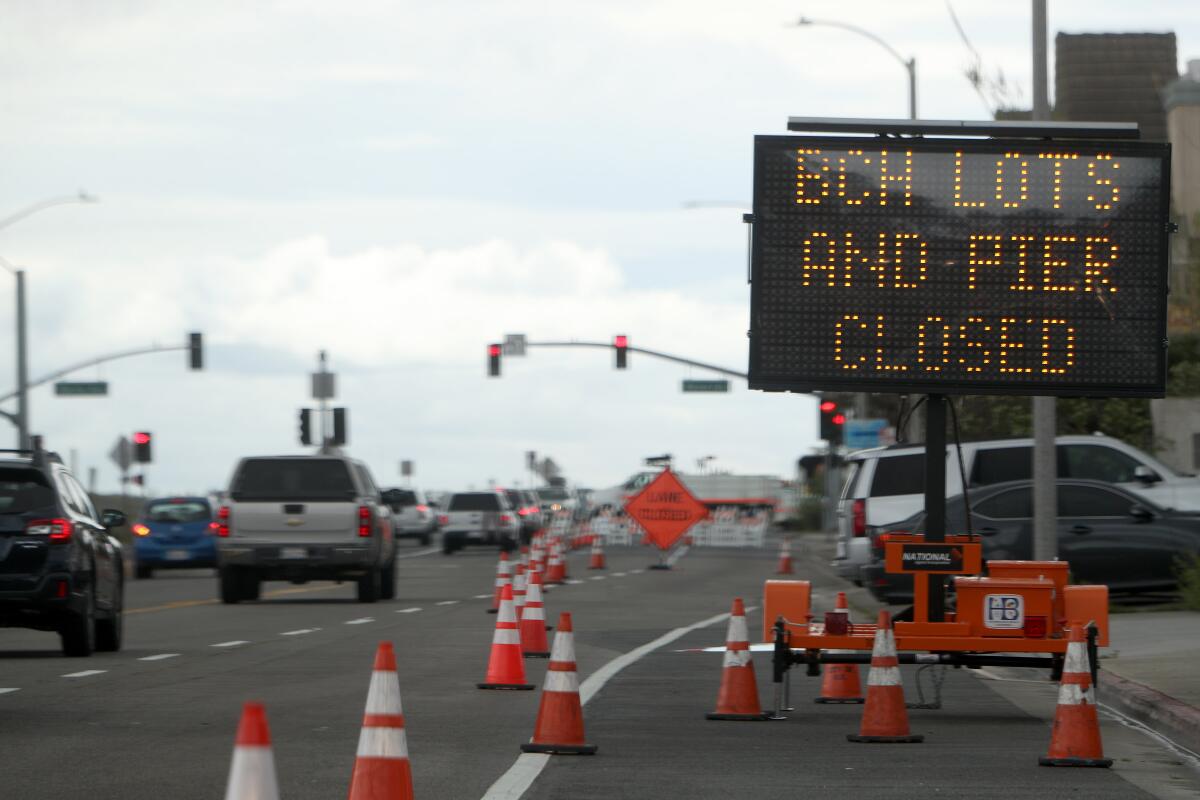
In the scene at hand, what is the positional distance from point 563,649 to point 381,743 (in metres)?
3.46

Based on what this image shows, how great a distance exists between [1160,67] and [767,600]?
54990mm

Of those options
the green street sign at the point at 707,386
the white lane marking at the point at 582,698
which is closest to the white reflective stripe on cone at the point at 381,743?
the white lane marking at the point at 582,698

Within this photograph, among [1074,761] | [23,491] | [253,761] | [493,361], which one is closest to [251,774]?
[253,761]

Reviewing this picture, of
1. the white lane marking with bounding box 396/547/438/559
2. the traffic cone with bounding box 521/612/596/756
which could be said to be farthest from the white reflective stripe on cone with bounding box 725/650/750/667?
the white lane marking with bounding box 396/547/438/559

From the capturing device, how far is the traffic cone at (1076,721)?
10.9 m

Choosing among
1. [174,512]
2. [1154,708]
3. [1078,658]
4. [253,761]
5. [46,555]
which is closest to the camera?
[253,761]

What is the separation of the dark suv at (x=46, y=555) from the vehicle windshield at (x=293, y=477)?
981 cm

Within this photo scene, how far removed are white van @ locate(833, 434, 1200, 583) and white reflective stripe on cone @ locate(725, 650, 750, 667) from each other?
12069 mm

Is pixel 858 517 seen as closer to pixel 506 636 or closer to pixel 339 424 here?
pixel 506 636

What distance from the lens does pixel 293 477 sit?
2833 cm

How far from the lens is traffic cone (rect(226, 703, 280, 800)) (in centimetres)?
531

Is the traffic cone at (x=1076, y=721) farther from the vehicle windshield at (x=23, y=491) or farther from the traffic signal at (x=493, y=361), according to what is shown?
the traffic signal at (x=493, y=361)

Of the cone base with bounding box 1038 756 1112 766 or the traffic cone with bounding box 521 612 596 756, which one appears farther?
the traffic cone with bounding box 521 612 596 756

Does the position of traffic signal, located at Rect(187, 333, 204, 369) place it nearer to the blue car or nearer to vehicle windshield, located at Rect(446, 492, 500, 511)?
vehicle windshield, located at Rect(446, 492, 500, 511)
